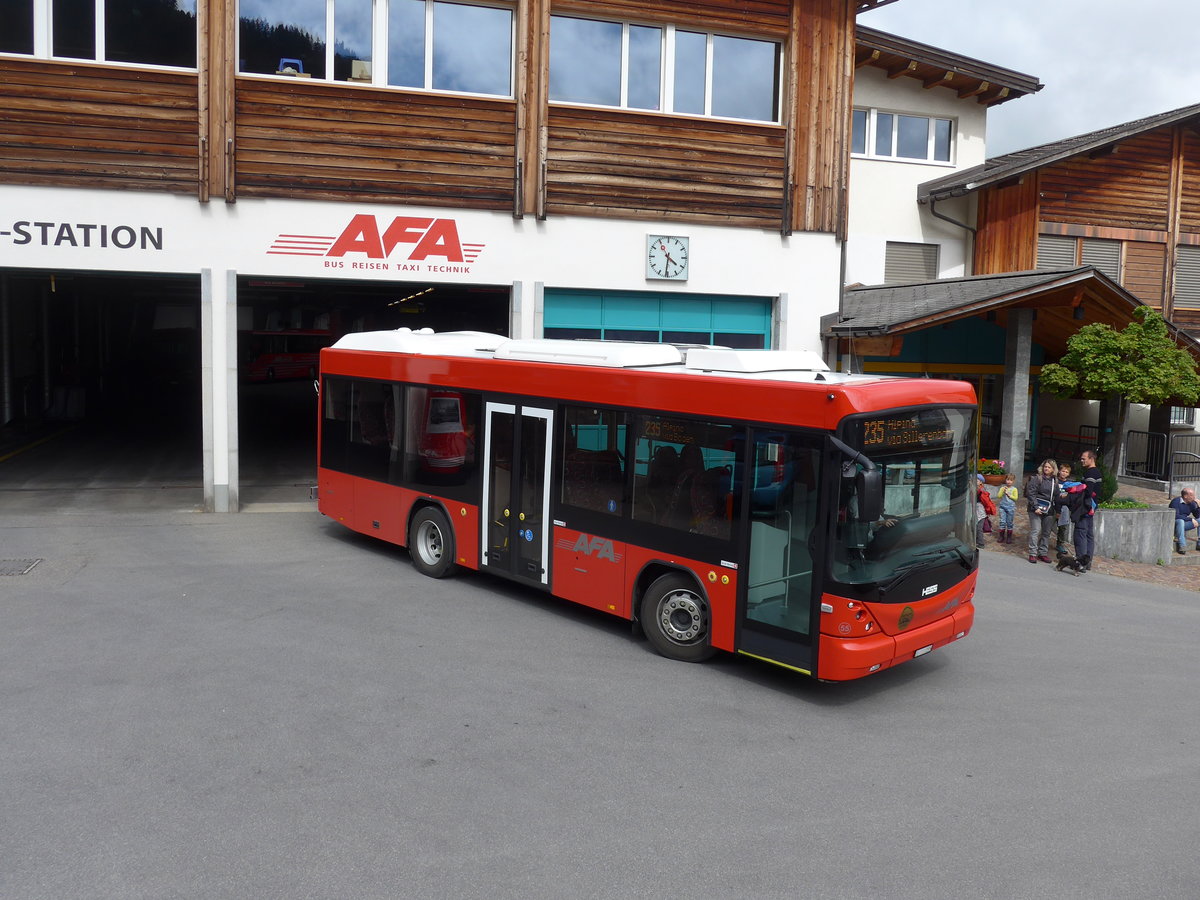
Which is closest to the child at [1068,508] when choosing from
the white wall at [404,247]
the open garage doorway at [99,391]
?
the white wall at [404,247]

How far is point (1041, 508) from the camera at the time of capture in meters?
15.0

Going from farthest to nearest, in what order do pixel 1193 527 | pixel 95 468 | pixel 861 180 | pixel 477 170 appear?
pixel 861 180, pixel 95 468, pixel 1193 527, pixel 477 170

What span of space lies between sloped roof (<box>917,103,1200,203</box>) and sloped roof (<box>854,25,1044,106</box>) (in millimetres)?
1635

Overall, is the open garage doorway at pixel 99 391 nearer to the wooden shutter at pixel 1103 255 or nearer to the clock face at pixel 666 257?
the clock face at pixel 666 257

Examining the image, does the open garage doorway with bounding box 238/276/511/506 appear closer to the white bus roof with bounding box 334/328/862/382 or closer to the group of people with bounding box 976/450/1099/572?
the white bus roof with bounding box 334/328/862/382

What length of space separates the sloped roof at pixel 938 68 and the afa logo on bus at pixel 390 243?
10.7 m

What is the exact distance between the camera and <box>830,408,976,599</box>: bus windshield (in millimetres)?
7930

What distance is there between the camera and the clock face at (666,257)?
701 inches

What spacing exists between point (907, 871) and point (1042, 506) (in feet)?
34.7

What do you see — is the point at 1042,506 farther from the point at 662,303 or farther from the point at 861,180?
the point at 861,180

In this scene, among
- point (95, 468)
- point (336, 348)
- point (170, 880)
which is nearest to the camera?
point (170, 880)

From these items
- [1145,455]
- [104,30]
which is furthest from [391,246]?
[1145,455]

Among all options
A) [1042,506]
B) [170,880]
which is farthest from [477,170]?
[170,880]

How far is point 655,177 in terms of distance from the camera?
17.7 m
